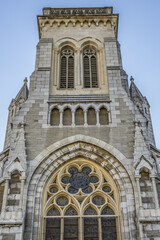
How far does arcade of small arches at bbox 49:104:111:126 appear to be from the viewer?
52.3 feet

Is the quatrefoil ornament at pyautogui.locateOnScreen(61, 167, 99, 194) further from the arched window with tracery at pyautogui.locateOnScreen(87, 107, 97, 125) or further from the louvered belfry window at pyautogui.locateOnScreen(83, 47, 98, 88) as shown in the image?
the louvered belfry window at pyautogui.locateOnScreen(83, 47, 98, 88)

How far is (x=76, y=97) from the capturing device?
678 inches

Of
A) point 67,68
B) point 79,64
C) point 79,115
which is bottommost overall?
point 79,115

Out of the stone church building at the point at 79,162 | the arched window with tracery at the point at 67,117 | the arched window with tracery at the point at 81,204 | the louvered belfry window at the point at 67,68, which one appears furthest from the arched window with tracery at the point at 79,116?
the louvered belfry window at the point at 67,68

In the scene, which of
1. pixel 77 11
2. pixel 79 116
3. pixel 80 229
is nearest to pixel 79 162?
pixel 79 116

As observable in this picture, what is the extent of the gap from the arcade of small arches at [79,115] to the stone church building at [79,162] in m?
0.05

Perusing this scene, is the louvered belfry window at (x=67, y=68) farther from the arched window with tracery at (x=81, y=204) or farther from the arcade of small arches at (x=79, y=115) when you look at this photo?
the arched window with tracery at (x=81, y=204)

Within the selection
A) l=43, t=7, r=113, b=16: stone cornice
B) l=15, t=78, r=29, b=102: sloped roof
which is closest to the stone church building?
l=15, t=78, r=29, b=102: sloped roof

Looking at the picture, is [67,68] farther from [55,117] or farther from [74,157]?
[74,157]

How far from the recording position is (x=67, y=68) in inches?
774

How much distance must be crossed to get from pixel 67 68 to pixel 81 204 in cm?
926

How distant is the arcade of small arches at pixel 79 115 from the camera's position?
52.3 feet

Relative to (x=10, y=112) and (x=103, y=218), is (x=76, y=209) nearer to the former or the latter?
(x=103, y=218)

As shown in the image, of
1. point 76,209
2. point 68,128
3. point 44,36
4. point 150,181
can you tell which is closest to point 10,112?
point 44,36
